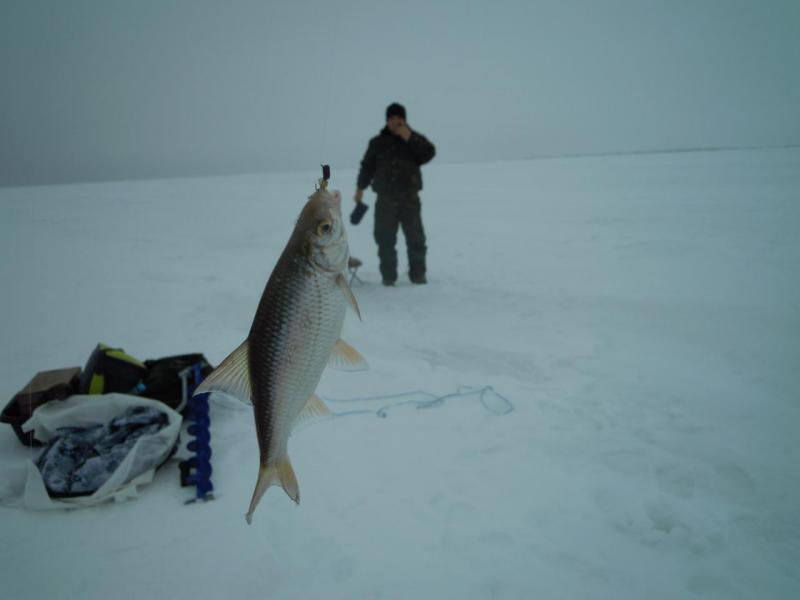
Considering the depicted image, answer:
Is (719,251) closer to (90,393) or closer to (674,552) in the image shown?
(674,552)

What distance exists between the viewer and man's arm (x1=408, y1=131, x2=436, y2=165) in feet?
20.6

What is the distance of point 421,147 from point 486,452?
470 centimetres

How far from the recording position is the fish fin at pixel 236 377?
1.12 meters

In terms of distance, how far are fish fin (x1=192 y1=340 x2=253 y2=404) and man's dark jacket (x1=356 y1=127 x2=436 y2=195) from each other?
567 centimetres

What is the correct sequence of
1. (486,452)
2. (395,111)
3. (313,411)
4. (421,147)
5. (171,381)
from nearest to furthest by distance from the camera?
(313,411)
(486,452)
(171,381)
(395,111)
(421,147)

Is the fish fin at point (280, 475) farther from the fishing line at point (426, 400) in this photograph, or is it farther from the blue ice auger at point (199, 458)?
the fishing line at point (426, 400)

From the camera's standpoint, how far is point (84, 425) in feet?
10.3

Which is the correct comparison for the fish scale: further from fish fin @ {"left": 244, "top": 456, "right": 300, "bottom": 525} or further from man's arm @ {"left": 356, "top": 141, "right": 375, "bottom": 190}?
man's arm @ {"left": 356, "top": 141, "right": 375, "bottom": 190}

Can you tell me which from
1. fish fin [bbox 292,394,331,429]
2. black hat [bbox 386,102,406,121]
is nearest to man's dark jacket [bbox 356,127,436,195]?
black hat [bbox 386,102,406,121]

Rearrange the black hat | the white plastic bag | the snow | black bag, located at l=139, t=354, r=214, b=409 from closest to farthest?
1. the snow
2. the white plastic bag
3. black bag, located at l=139, t=354, r=214, b=409
4. the black hat

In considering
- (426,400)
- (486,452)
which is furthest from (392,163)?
(486,452)

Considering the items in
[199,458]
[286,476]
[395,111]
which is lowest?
[199,458]

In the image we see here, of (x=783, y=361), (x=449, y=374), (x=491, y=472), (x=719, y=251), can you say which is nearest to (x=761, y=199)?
(x=719, y=251)

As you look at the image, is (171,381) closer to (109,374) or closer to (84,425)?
(109,374)
